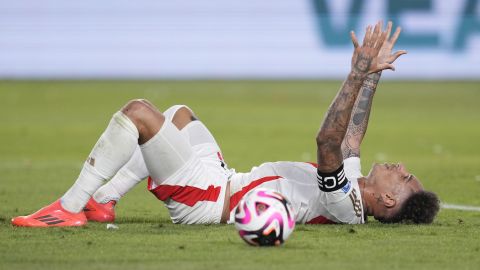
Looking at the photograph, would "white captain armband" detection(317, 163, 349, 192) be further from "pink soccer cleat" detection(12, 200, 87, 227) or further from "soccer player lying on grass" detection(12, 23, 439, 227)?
"pink soccer cleat" detection(12, 200, 87, 227)

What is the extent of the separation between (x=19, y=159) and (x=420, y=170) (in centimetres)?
611

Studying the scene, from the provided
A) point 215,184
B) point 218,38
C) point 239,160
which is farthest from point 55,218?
point 218,38

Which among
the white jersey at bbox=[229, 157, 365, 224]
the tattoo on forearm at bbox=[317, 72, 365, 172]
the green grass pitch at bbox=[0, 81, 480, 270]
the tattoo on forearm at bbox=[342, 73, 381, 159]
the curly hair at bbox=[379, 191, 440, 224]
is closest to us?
the green grass pitch at bbox=[0, 81, 480, 270]

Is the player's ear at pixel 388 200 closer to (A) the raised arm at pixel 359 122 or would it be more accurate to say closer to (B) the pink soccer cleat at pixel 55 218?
(A) the raised arm at pixel 359 122

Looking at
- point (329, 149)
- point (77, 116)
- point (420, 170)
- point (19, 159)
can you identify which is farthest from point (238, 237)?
point (77, 116)

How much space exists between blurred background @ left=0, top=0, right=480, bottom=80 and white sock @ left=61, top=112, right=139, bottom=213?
20.4 meters

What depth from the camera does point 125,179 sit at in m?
8.53

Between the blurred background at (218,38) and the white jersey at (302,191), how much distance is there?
19.7 metres

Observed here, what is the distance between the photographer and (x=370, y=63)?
785cm

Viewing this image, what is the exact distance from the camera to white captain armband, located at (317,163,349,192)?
25.4ft

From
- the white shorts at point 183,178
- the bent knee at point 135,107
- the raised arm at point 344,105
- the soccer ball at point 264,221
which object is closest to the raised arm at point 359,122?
the raised arm at point 344,105

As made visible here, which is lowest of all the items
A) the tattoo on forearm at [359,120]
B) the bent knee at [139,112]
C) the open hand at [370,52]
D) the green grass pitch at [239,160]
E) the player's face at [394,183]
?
the green grass pitch at [239,160]

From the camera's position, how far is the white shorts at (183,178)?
25.7ft

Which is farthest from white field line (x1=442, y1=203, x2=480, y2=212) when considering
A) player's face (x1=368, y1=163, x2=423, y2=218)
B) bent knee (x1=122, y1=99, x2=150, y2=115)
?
bent knee (x1=122, y1=99, x2=150, y2=115)
